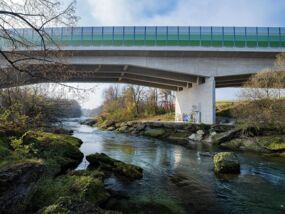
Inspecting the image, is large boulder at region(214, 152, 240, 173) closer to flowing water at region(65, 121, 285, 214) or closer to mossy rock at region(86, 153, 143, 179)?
flowing water at region(65, 121, 285, 214)

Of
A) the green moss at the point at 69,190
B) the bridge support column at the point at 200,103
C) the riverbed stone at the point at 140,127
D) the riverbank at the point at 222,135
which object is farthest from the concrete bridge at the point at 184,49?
the green moss at the point at 69,190

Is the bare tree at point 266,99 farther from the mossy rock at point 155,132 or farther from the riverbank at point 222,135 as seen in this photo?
the mossy rock at point 155,132

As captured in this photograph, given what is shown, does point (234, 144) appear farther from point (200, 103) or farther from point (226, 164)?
point (200, 103)

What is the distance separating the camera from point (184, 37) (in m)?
34.0

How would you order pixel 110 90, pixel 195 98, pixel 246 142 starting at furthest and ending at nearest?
1. pixel 110 90
2. pixel 195 98
3. pixel 246 142

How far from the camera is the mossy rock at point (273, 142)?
2238cm

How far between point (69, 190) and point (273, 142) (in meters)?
21.3

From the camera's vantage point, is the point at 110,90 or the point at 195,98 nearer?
the point at 195,98

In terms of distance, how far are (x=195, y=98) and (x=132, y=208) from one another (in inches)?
1377

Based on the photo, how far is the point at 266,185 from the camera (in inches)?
467

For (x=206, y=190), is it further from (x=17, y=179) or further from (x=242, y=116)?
(x=242, y=116)

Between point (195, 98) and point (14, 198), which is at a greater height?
point (195, 98)

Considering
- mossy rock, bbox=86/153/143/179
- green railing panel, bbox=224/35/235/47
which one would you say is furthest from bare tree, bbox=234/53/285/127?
mossy rock, bbox=86/153/143/179

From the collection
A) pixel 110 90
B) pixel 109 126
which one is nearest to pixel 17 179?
pixel 109 126
